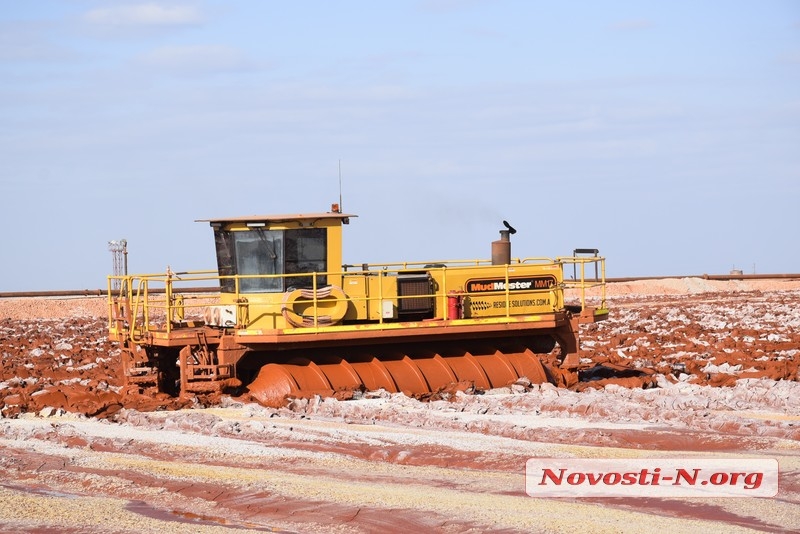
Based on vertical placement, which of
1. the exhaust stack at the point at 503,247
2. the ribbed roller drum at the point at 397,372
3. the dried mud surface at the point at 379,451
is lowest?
the dried mud surface at the point at 379,451

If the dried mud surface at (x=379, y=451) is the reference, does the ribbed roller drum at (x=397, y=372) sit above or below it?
above

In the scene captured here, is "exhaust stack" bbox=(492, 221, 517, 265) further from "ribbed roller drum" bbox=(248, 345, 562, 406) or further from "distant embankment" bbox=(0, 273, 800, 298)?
"distant embankment" bbox=(0, 273, 800, 298)

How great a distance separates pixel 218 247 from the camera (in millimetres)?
16734

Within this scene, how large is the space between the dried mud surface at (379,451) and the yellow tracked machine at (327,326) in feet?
1.98

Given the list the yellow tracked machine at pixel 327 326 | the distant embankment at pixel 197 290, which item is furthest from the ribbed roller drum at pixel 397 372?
the distant embankment at pixel 197 290

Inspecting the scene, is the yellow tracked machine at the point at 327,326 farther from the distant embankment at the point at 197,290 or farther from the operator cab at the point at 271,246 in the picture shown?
the distant embankment at the point at 197,290

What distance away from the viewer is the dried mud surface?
921 cm

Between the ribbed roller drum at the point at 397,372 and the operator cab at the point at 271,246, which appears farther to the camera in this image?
the operator cab at the point at 271,246

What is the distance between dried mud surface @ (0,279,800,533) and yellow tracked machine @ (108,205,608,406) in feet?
1.98

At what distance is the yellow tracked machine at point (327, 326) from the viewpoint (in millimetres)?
16047

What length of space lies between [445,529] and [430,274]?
9076 mm

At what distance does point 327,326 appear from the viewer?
1634 cm

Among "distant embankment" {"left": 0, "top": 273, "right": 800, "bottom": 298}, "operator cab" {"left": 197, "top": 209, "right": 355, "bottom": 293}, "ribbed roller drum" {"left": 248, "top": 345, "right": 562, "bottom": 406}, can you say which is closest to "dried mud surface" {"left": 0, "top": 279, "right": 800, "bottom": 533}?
"ribbed roller drum" {"left": 248, "top": 345, "right": 562, "bottom": 406}

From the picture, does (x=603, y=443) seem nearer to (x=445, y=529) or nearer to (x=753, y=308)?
(x=445, y=529)
